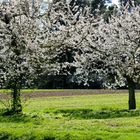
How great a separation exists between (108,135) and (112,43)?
14434mm

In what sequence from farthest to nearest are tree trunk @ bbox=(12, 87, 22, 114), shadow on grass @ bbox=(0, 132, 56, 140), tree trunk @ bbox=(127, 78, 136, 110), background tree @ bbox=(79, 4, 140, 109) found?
1. tree trunk @ bbox=(127, 78, 136, 110)
2. background tree @ bbox=(79, 4, 140, 109)
3. tree trunk @ bbox=(12, 87, 22, 114)
4. shadow on grass @ bbox=(0, 132, 56, 140)

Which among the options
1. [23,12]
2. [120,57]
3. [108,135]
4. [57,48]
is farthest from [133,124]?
[120,57]

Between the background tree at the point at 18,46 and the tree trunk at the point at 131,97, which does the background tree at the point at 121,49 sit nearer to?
the tree trunk at the point at 131,97

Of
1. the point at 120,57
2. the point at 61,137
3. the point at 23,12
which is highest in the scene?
the point at 23,12

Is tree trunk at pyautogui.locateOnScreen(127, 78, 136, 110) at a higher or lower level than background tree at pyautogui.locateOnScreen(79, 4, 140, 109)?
lower

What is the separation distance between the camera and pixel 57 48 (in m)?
23.2

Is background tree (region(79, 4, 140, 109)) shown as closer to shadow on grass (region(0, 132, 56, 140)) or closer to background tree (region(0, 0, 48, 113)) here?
background tree (region(0, 0, 48, 113))

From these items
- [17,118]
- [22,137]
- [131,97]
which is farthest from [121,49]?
[22,137]

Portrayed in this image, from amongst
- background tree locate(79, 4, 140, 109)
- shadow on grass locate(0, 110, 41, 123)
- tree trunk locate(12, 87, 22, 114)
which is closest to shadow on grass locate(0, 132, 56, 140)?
shadow on grass locate(0, 110, 41, 123)

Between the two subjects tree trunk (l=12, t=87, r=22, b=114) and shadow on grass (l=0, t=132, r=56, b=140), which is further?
tree trunk (l=12, t=87, r=22, b=114)

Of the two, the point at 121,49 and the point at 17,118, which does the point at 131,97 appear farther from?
the point at 17,118

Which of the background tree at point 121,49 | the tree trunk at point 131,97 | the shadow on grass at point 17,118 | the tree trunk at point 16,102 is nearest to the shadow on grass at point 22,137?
the shadow on grass at point 17,118

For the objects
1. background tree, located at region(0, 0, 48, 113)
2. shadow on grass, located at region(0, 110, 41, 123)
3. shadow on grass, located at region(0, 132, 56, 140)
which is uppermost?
background tree, located at region(0, 0, 48, 113)

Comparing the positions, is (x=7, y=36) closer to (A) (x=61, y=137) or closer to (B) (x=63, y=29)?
(B) (x=63, y=29)
